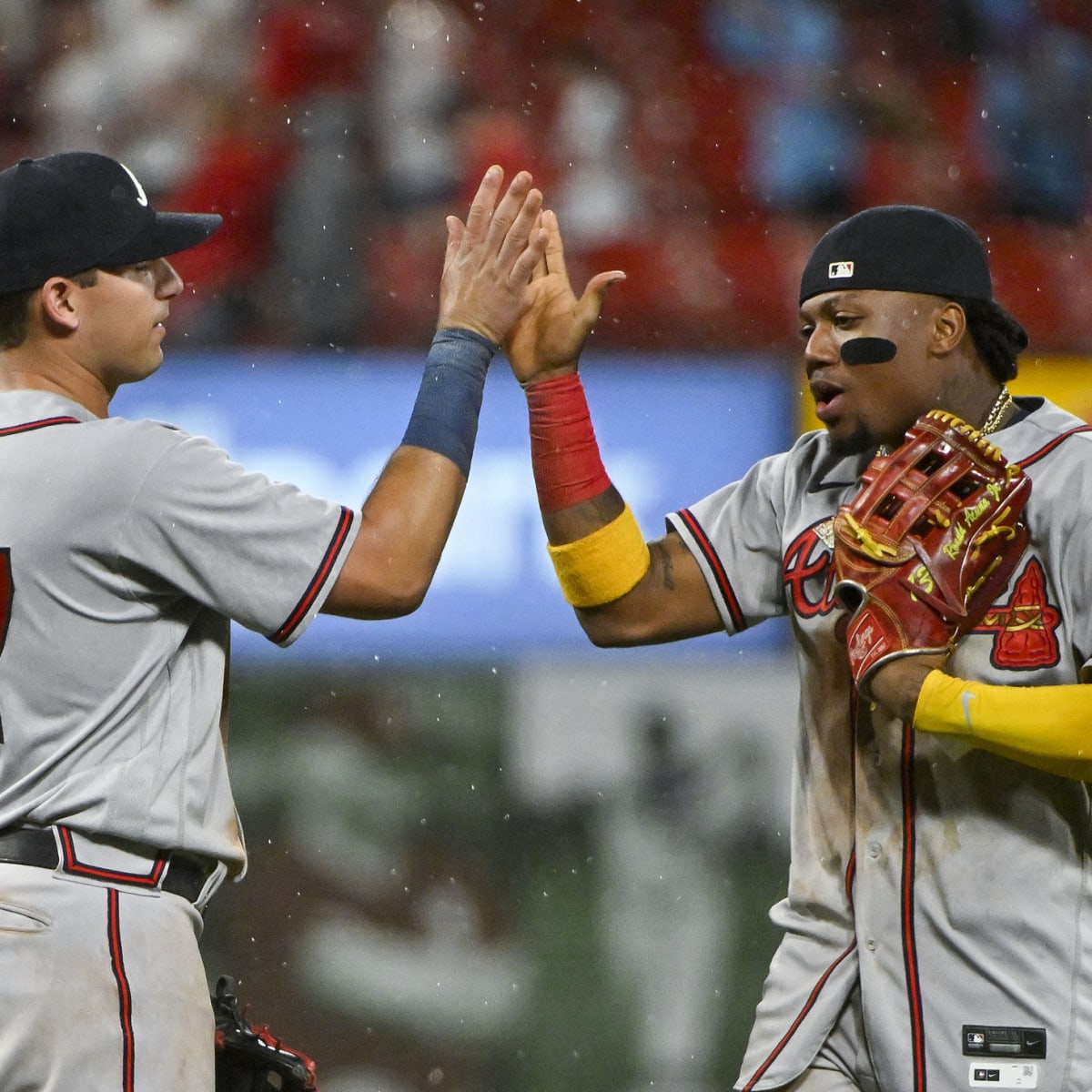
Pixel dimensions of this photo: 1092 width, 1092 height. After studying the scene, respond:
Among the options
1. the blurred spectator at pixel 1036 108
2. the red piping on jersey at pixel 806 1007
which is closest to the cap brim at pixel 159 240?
the red piping on jersey at pixel 806 1007

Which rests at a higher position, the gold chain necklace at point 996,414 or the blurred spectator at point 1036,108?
the blurred spectator at point 1036,108

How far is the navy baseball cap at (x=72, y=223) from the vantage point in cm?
189

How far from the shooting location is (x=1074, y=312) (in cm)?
476

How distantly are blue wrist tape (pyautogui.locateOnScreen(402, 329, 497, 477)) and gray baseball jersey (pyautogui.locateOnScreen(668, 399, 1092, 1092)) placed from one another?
0.52 metres

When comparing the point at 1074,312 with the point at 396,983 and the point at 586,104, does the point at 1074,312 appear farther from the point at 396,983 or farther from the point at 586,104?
the point at 396,983

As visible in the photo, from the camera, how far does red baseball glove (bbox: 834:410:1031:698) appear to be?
197 cm

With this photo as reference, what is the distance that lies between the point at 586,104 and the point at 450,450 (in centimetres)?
378

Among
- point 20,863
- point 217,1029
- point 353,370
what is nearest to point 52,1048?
point 20,863

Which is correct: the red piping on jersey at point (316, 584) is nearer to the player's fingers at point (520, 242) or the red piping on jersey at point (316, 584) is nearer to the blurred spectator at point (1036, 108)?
the player's fingers at point (520, 242)

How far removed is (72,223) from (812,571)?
40.0 inches

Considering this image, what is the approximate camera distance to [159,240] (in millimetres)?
1948

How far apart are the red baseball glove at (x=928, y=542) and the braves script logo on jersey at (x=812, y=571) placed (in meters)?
0.12

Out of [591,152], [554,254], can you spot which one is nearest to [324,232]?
[591,152]

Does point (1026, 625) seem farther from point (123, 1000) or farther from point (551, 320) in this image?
point (123, 1000)
